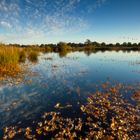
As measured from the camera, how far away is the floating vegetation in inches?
286

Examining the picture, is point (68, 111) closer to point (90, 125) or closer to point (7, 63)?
point (90, 125)

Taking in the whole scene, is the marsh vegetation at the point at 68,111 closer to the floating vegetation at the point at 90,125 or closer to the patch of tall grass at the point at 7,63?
the floating vegetation at the point at 90,125

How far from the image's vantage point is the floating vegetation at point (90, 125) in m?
7.26

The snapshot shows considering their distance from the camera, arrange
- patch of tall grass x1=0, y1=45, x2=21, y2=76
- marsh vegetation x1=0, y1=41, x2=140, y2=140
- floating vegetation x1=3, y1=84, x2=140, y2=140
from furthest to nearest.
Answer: patch of tall grass x1=0, y1=45, x2=21, y2=76 → marsh vegetation x1=0, y1=41, x2=140, y2=140 → floating vegetation x1=3, y1=84, x2=140, y2=140

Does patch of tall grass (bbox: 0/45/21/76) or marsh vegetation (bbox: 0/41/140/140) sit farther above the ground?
patch of tall grass (bbox: 0/45/21/76)

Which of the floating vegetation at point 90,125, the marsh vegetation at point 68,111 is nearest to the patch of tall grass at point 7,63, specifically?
the marsh vegetation at point 68,111

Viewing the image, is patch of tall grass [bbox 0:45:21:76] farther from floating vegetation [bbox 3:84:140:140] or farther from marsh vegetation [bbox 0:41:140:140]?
floating vegetation [bbox 3:84:140:140]

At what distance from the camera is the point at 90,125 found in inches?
324

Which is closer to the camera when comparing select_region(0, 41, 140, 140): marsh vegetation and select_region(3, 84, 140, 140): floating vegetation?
select_region(3, 84, 140, 140): floating vegetation

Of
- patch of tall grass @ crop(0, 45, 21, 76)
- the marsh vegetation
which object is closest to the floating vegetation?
the marsh vegetation

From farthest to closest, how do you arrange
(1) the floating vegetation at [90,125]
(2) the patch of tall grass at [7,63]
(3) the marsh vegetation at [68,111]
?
(2) the patch of tall grass at [7,63] → (3) the marsh vegetation at [68,111] → (1) the floating vegetation at [90,125]

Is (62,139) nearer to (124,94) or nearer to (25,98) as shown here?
(25,98)

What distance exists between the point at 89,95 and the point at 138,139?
638 cm

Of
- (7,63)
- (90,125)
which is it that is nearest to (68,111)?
(90,125)
